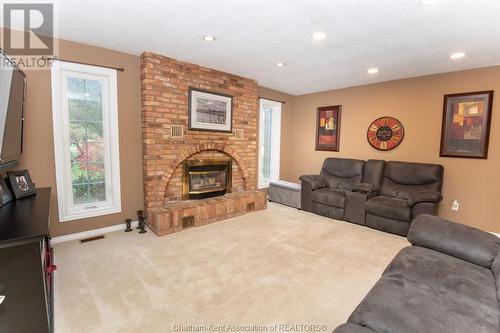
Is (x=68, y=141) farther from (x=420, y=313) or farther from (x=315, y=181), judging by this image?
(x=315, y=181)

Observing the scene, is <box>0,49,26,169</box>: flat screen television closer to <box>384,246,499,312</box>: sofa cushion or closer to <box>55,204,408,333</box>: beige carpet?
<box>55,204,408,333</box>: beige carpet

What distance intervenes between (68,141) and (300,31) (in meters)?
3.00

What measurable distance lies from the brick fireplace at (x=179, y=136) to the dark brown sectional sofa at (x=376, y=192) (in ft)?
3.67

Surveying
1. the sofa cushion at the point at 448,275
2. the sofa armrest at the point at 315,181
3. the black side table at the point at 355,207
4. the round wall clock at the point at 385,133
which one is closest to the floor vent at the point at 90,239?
the sofa cushion at the point at 448,275

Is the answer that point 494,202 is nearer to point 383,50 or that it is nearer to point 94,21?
point 383,50

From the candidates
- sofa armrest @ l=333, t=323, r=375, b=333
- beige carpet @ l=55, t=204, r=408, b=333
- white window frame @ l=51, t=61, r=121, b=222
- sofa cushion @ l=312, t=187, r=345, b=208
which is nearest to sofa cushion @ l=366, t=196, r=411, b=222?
beige carpet @ l=55, t=204, r=408, b=333

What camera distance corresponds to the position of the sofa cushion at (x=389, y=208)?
3.39 m

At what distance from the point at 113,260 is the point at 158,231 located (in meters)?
0.71

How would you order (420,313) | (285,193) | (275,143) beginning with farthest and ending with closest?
1. (275,143)
2. (285,193)
3. (420,313)

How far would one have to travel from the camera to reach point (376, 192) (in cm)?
407

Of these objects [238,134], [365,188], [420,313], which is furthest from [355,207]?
[420,313]

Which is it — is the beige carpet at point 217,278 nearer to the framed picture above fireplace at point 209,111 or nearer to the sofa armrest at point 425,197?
the sofa armrest at point 425,197

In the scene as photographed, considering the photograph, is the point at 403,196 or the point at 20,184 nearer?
the point at 20,184

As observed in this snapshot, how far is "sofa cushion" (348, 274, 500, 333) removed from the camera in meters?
1.07
